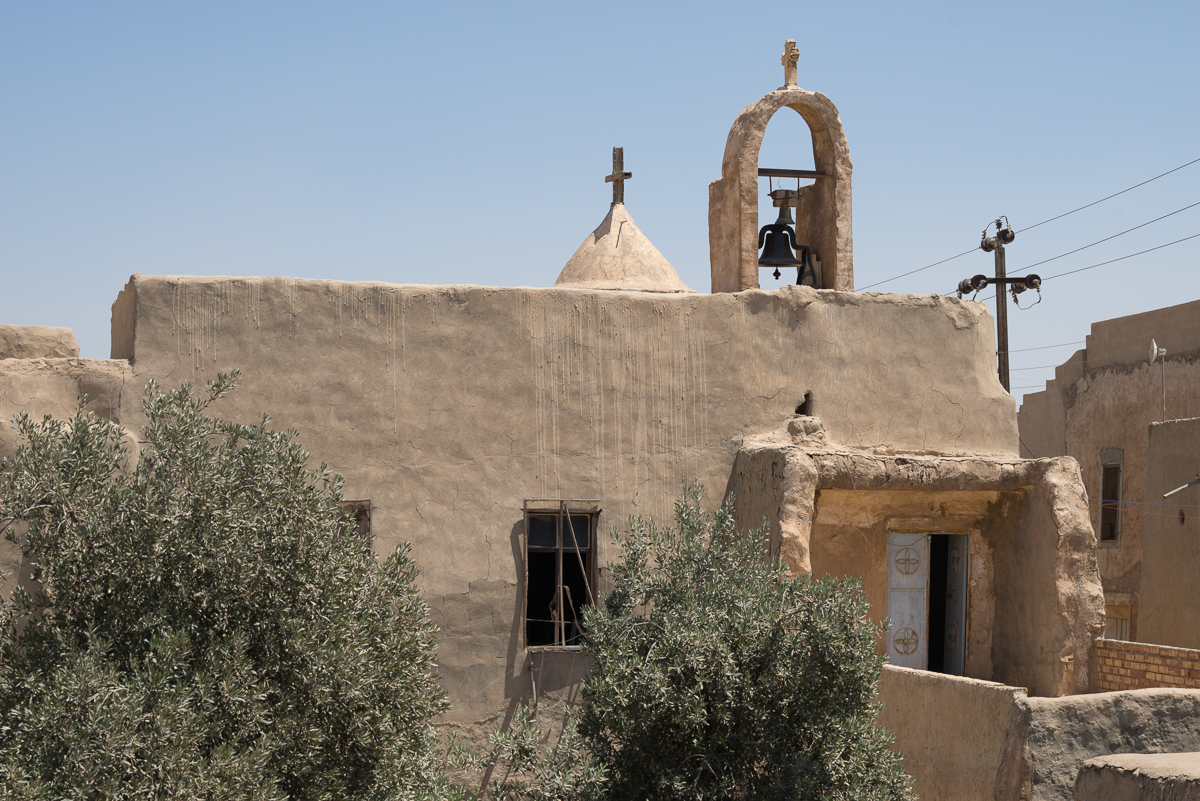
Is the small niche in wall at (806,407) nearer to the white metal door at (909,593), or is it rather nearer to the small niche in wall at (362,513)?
the white metal door at (909,593)

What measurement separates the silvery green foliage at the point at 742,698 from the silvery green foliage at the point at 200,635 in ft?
3.72

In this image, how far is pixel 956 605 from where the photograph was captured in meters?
10.9

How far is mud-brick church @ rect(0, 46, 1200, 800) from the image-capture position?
29.5 ft

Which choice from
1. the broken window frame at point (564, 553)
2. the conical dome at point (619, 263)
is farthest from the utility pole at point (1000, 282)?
the broken window frame at point (564, 553)

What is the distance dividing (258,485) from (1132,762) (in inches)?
185

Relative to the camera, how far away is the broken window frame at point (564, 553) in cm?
943

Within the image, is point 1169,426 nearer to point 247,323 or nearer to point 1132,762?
point 1132,762

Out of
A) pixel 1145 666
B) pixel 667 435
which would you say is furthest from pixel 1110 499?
pixel 667 435

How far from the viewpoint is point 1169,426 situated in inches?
625

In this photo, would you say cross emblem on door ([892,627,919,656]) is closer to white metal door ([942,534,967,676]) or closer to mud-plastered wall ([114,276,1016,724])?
white metal door ([942,534,967,676])

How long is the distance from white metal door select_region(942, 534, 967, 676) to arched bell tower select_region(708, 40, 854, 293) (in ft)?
8.48

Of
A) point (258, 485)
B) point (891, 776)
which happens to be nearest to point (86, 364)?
point (258, 485)

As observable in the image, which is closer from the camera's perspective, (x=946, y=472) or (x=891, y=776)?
(x=891, y=776)

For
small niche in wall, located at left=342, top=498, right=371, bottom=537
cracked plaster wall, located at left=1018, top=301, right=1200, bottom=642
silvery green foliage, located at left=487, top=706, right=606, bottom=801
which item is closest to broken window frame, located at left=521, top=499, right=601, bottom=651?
small niche in wall, located at left=342, top=498, right=371, bottom=537
